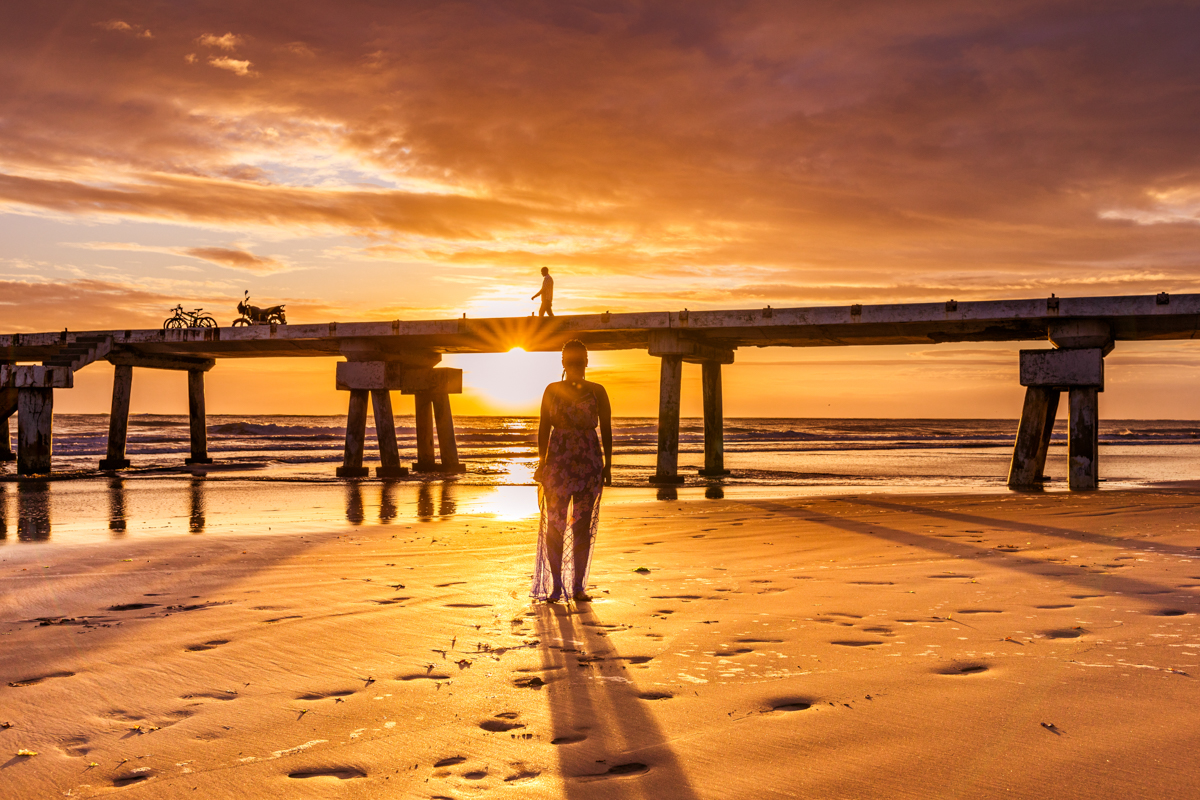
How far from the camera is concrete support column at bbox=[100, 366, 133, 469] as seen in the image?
25031 millimetres

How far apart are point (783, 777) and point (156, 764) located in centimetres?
214

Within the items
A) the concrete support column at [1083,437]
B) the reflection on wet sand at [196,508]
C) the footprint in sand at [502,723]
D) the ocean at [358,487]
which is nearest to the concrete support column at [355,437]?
the ocean at [358,487]

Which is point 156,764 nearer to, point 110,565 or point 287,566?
point 287,566

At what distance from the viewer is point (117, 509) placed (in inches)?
512

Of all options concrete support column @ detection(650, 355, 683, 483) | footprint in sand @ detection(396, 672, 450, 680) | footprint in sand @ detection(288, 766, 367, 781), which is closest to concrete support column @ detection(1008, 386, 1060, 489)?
concrete support column @ detection(650, 355, 683, 483)

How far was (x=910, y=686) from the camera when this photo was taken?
3.58 meters

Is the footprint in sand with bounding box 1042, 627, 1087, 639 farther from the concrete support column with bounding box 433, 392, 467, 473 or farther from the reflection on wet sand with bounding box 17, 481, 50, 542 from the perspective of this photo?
the concrete support column with bounding box 433, 392, 467, 473

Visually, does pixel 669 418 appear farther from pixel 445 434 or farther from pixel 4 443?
pixel 4 443

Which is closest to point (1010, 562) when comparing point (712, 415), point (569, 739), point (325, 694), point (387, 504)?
point (569, 739)

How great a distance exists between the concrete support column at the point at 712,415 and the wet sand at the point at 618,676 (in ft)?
49.3

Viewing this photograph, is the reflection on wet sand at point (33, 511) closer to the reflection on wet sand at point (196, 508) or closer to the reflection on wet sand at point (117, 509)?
the reflection on wet sand at point (117, 509)

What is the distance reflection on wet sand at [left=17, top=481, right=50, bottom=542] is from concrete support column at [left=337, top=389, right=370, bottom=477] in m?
6.68

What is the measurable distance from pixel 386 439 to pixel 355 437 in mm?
818

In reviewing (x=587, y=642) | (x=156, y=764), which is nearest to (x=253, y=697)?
(x=156, y=764)
